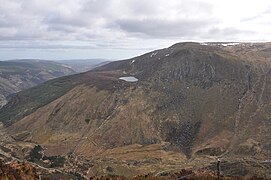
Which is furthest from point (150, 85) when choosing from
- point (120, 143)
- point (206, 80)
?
point (120, 143)

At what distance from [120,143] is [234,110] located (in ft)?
163

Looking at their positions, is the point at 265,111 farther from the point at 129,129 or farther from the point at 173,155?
the point at 129,129

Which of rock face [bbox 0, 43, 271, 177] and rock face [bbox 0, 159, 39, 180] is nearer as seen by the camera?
rock face [bbox 0, 159, 39, 180]

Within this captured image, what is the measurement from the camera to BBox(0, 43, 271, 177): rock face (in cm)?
14618

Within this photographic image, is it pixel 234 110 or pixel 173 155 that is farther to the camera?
pixel 234 110

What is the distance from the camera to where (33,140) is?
16375cm

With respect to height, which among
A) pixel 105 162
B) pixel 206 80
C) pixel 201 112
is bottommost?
pixel 105 162

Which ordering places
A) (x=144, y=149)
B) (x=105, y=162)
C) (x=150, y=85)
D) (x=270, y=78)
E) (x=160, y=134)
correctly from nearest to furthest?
(x=105, y=162) < (x=144, y=149) < (x=160, y=134) < (x=270, y=78) < (x=150, y=85)

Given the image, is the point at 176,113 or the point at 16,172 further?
the point at 176,113

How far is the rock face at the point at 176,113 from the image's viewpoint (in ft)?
480

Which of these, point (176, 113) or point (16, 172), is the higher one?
point (16, 172)

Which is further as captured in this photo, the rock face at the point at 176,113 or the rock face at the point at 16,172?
the rock face at the point at 176,113

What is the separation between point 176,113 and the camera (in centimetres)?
16538

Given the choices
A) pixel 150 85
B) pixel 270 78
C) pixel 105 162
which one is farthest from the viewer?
pixel 150 85
